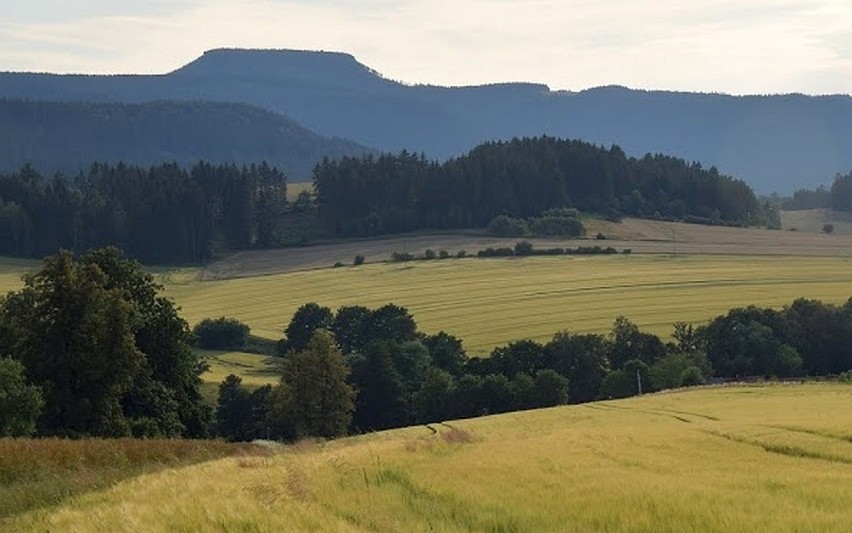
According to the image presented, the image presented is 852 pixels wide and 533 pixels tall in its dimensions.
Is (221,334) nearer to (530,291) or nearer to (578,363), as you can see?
(530,291)

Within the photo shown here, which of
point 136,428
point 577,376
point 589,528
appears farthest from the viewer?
point 577,376

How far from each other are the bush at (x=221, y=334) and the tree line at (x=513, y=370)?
24.8 metres

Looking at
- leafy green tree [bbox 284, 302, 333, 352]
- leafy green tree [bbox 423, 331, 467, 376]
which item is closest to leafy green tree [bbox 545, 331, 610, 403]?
leafy green tree [bbox 423, 331, 467, 376]

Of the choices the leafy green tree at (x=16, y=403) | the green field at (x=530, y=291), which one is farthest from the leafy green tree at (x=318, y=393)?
the green field at (x=530, y=291)

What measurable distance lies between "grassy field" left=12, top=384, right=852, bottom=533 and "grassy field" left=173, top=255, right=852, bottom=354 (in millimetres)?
94477

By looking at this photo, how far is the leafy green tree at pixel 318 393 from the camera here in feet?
295

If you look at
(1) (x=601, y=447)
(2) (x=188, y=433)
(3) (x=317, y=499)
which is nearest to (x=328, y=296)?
(2) (x=188, y=433)

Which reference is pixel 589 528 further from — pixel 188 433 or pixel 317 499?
pixel 188 433

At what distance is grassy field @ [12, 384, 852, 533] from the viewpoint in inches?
709

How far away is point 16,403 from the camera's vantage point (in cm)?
5334

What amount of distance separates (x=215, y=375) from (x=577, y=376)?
39.4 meters

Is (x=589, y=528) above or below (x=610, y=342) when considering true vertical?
above

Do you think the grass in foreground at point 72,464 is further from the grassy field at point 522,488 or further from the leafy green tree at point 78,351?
the leafy green tree at point 78,351

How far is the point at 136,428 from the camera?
61719mm
